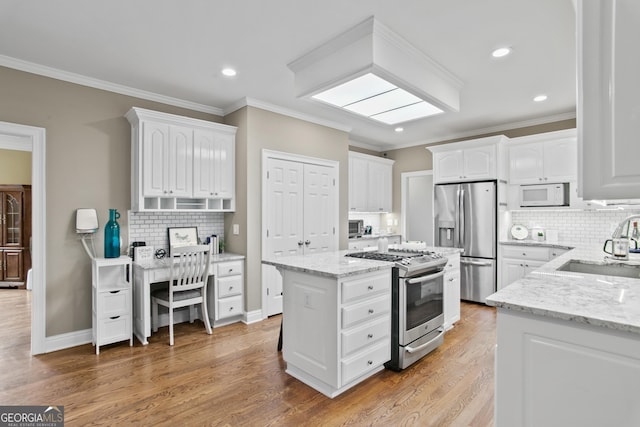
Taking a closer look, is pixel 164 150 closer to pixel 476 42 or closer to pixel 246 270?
pixel 246 270

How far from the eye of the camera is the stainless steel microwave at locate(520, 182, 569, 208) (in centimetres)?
467

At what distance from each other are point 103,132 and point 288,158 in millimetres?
2161

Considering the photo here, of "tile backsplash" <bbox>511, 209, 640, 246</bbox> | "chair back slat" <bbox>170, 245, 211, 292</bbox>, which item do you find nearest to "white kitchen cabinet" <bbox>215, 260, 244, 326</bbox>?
"chair back slat" <bbox>170, 245, 211, 292</bbox>

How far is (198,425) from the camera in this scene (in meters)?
2.10

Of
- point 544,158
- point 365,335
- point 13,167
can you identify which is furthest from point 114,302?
point 544,158

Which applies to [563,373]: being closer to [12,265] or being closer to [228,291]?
[228,291]

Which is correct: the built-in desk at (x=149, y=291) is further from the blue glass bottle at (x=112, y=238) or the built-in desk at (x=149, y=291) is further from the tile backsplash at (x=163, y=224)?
the tile backsplash at (x=163, y=224)

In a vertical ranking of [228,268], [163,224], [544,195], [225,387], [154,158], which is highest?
[154,158]

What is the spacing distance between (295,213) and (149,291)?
2.03m

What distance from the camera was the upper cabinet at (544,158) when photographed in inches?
181

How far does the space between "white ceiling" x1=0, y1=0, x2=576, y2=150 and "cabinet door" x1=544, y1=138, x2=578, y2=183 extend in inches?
32.5

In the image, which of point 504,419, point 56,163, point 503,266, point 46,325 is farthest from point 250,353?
point 503,266

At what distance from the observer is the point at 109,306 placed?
10.8 feet

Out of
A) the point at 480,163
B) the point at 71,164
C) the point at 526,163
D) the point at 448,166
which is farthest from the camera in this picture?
the point at 448,166
